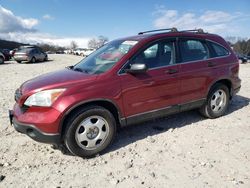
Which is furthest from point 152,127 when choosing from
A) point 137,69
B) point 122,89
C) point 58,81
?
point 58,81

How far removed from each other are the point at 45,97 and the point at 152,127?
225cm

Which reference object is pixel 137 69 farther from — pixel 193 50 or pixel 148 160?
pixel 193 50

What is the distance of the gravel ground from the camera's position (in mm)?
3172

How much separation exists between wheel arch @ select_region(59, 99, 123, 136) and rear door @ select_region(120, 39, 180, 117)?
0.15m

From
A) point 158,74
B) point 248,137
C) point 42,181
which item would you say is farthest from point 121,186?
point 248,137

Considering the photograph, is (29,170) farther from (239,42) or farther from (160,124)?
(239,42)

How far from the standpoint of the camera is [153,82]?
416 cm

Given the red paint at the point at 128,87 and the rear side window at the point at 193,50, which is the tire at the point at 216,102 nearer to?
the red paint at the point at 128,87

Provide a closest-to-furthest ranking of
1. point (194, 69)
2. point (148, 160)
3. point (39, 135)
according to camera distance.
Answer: point (39, 135) < point (148, 160) < point (194, 69)

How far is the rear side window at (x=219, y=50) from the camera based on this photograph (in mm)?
5187

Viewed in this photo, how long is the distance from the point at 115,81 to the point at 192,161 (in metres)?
1.63

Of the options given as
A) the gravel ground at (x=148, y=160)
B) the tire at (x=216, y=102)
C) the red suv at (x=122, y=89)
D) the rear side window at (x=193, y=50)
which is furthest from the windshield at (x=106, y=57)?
the tire at (x=216, y=102)

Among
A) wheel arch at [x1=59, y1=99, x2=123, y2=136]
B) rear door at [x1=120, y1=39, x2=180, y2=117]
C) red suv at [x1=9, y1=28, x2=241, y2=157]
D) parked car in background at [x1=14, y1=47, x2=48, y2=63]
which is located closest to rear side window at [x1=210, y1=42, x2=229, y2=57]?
red suv at [x1=9, y1=28, x2=241, y2=157]

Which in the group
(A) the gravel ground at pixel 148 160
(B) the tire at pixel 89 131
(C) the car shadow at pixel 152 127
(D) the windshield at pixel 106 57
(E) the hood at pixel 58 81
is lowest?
(A) the gravel ground at pixel 148 160
